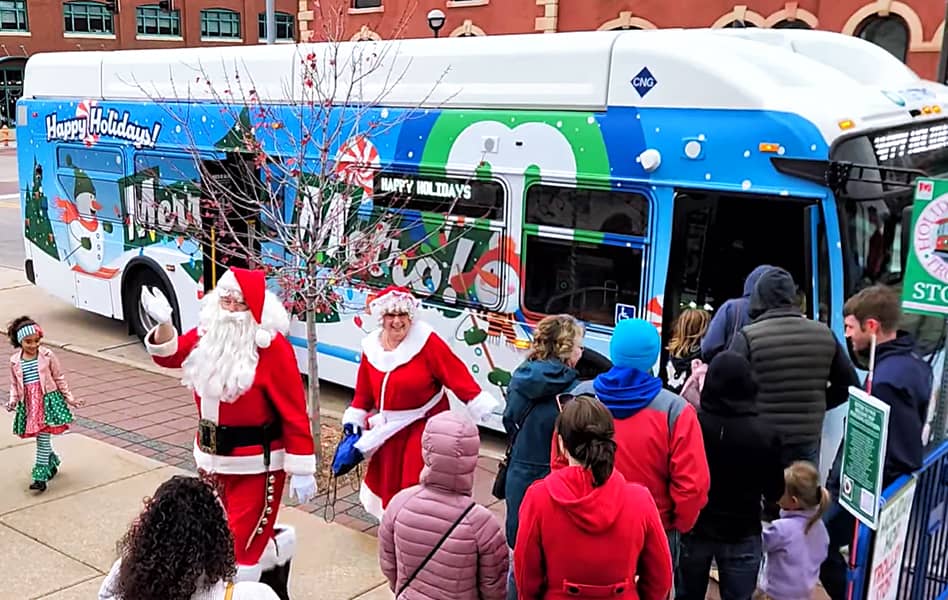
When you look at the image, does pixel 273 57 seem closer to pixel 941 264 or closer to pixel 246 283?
pixel 246 283

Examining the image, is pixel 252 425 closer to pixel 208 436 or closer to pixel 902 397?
pixel 208 436

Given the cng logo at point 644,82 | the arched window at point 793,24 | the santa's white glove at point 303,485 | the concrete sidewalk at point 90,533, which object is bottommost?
the concrete sidewalk at point 90,533

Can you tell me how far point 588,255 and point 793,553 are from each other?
9.09ft

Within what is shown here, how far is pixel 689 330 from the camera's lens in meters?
5.93

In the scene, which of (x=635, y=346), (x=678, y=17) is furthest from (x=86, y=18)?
(x=635, y=346)

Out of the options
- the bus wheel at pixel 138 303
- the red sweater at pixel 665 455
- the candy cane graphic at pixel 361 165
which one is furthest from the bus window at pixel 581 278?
the bus wheel at pixel 138 303

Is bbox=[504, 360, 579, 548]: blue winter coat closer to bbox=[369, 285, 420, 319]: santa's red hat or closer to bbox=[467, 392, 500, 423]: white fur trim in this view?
bbox=[467, 392, 500, 423]: white fur trim

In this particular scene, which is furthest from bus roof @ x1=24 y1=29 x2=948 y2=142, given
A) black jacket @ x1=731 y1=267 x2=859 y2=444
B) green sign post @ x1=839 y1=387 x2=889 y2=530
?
green sign post @ x1=839 y1=387 x2=889 y2=530

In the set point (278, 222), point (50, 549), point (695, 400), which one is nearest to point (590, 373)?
point (695, 400)

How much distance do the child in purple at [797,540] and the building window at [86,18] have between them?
172 ft

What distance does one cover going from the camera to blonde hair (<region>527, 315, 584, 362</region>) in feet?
14.2

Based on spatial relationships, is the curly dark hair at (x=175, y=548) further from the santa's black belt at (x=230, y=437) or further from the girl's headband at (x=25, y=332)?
the girl's headband at (x=25, y=332)

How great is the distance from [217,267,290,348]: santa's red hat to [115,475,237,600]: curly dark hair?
6.46 feet

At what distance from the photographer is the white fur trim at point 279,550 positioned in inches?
185
